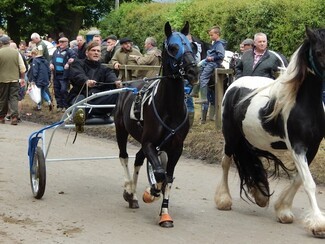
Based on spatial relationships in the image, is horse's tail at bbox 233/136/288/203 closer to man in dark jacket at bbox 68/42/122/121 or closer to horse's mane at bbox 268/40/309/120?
horse's mane at bbox 268/40/309/120

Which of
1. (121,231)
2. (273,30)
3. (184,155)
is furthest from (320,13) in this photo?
(121,231)

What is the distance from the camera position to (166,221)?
289 inches

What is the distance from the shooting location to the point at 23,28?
38.4 metres

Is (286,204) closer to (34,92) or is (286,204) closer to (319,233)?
(319,233)

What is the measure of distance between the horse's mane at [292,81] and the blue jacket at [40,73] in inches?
455

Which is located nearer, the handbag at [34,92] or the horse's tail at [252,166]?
the horse's tail at [252,166]

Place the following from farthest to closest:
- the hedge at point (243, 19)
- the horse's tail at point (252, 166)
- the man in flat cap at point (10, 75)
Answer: the man in flat cap at point (10, 75), the hedge at point (243, 19), the horse's tail at point (252, 166)

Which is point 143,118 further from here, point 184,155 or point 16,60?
point 16,60

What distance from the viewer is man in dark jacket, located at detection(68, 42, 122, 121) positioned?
898cm

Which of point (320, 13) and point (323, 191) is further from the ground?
point (320, 13)

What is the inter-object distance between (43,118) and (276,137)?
10696 mm

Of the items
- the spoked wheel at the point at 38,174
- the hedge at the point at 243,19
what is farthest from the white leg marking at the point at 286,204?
the hedge at the point at 243,19

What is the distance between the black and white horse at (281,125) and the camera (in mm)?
6980

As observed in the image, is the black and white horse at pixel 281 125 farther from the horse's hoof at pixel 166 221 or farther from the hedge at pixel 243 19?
the hedge at pixel 243 19
